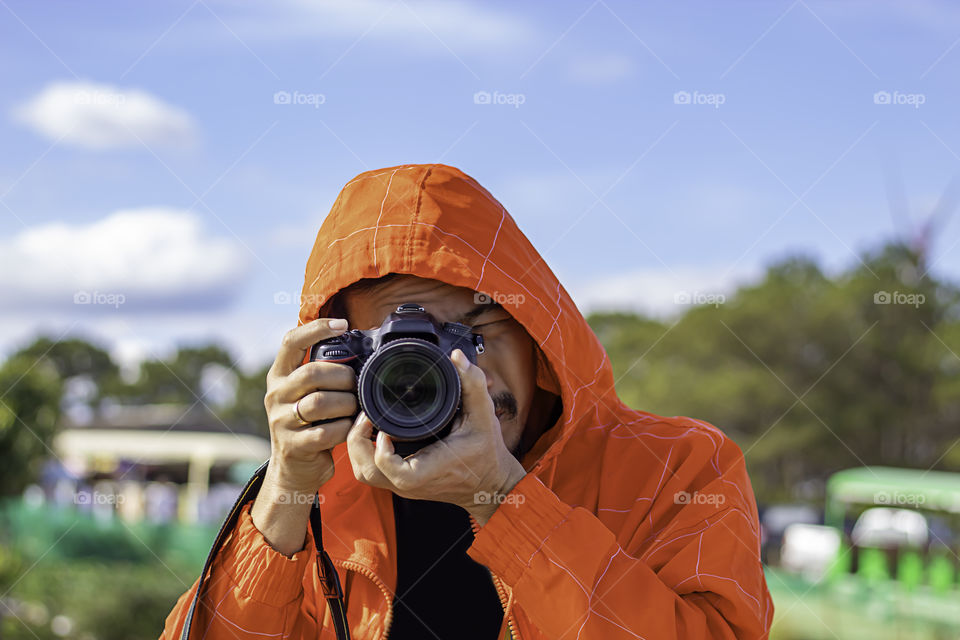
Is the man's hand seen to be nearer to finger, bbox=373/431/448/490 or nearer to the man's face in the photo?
finger, bbox=373/431/448/490

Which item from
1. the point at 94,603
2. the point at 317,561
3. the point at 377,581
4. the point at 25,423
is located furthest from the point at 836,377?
the point at 317,561

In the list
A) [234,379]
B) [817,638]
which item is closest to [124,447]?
[234,379]

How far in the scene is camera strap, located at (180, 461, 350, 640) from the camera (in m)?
1.82

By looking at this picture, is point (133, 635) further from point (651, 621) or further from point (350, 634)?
point (651, 621)

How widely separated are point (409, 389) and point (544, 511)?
0.35 meters

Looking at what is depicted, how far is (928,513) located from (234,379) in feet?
124

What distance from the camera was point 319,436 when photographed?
1.73 m

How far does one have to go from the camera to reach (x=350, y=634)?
1.89 meters

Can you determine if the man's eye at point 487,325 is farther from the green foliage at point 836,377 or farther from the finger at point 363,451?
the green foliage at point 836,377

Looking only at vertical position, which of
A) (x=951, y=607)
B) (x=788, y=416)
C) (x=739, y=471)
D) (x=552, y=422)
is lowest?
(x=739, y=471)

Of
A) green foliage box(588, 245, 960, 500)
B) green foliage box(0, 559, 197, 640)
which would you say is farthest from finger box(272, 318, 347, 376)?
Result: green foliage box(588, 245, 960, 500)

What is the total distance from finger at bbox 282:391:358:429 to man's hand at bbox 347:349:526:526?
9 cm

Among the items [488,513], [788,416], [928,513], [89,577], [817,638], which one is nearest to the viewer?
[488,513]

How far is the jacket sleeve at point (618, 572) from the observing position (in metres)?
1.51
